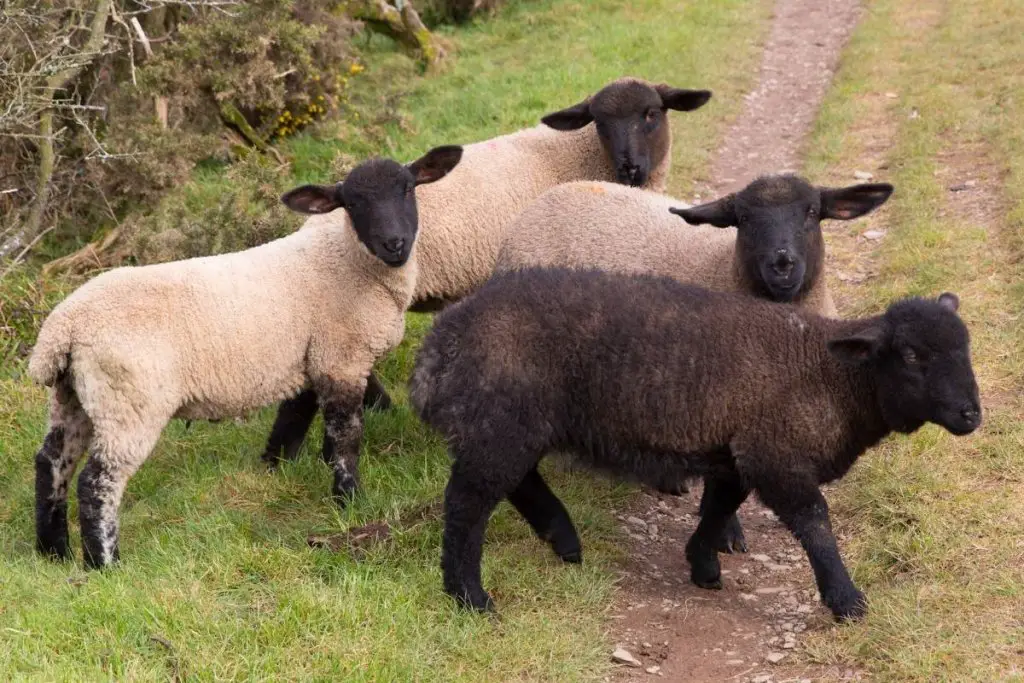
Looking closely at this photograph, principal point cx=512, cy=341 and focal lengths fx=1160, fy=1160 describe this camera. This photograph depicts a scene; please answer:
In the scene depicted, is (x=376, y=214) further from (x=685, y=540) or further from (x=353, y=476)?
(x=685, y=540)

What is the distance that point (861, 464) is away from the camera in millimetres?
6555

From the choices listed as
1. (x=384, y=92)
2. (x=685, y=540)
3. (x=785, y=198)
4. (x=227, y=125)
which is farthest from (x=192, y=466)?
(x=384, y=92)

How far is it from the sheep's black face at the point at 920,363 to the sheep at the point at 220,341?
279 centimetres

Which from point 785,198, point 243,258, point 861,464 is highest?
point 785,198

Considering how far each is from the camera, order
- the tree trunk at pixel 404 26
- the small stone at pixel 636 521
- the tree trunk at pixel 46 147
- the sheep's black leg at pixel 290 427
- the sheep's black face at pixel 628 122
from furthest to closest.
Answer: the tree trunk at pixel 404 26, the tree trunk at pixel 46 147, the sheep's black face at pixel 628 122, the sheep's black leg at pixel 290 427, the small stone at pixel 636 521

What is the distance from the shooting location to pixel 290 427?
7.11 m

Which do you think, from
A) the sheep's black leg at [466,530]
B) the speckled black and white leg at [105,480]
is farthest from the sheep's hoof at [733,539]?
the speckled black and white leg at [105,480]

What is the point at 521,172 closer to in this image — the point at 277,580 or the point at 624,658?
the point at 277,580

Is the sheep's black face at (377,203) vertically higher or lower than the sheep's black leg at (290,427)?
higher

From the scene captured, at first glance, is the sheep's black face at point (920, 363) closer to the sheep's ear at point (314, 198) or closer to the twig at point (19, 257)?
the sheep's ear at point (314, 198)

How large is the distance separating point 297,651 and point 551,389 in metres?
1.59

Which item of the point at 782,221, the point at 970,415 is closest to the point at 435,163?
the point at 782,221

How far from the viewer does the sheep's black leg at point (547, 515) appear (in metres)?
5.88

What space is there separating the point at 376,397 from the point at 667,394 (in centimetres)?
291
